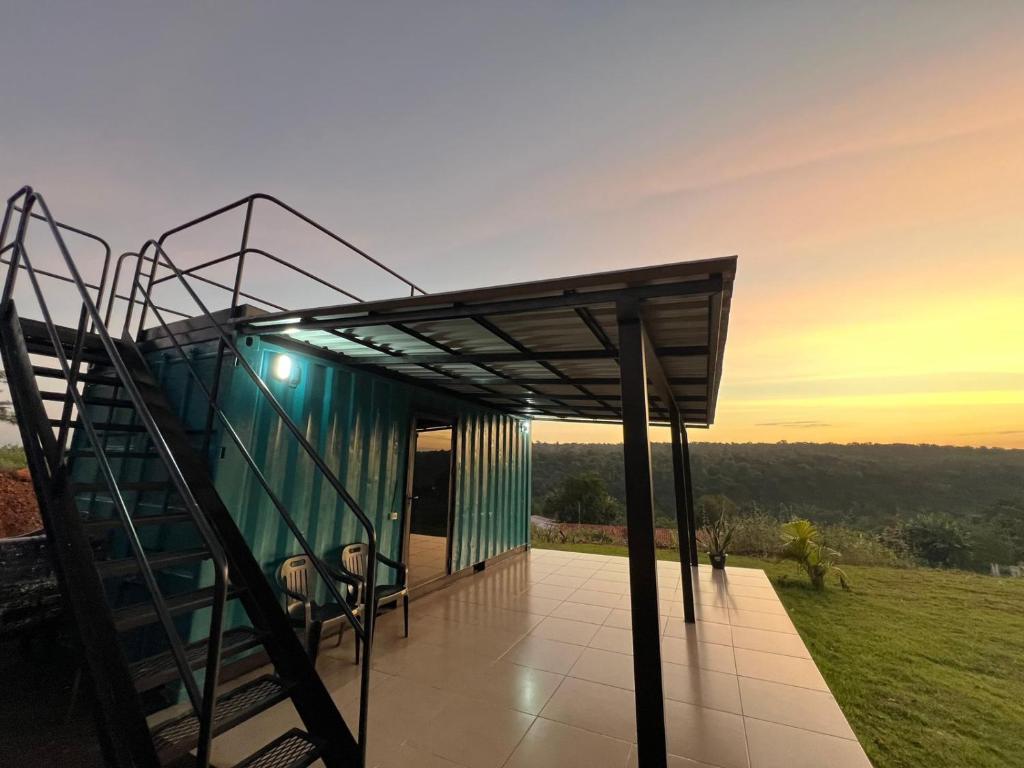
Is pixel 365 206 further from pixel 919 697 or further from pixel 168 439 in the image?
pixel 919 697

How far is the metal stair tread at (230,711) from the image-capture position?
1.47 metres

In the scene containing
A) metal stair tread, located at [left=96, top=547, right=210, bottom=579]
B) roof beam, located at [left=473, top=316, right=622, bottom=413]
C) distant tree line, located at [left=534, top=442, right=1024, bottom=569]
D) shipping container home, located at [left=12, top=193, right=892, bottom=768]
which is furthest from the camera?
distant tree line, located at [left=534, top=442, right=1024, bottom=569]

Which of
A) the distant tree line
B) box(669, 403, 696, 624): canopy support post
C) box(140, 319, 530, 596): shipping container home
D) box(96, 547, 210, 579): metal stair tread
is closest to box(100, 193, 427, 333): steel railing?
box(140, 319, 530, 596): shipping container home

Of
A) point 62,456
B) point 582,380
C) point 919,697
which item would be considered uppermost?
point 582,380

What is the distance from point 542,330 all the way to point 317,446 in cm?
239

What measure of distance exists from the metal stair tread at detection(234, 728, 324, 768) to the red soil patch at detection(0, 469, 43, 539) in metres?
7.18

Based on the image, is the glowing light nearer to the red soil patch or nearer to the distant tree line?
the red soil patch

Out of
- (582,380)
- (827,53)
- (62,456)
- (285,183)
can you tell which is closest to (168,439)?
(62,456)

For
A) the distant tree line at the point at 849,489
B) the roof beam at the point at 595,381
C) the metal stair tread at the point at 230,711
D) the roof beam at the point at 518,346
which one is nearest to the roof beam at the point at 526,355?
the roof beam at the point at 518,346

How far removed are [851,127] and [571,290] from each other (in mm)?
3505

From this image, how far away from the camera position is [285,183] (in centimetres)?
528

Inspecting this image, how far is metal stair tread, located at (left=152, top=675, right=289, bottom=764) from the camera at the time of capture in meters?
1.47

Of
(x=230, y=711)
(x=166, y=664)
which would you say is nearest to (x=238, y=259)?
(x=166, y=664)

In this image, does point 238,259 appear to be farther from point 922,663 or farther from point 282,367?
point 922,663
